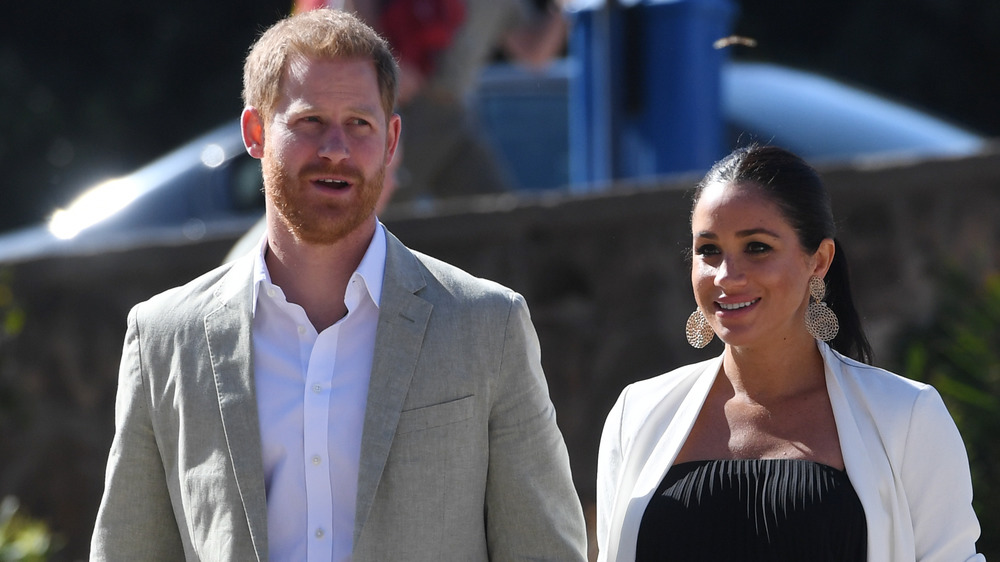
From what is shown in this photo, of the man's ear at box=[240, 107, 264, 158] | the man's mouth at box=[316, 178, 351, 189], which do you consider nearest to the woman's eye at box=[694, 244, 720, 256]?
the man's mouth at box=[316, 178, 351, 189]

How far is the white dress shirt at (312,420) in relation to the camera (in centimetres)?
259

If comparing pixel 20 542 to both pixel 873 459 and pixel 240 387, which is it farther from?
pixel 873 459

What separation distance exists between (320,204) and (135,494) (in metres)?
0.67

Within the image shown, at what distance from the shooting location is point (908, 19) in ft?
39.7

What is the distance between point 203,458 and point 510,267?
9.81 feet

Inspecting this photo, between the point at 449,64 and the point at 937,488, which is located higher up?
the point at 449,64

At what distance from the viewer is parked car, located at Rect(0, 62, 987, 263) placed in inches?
266

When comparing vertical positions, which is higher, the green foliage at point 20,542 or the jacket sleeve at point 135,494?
the jacket sleeve at point 135,494

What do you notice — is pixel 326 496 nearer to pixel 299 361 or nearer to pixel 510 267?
pixel 299 361

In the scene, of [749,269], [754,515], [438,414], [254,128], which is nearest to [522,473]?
[438,414]

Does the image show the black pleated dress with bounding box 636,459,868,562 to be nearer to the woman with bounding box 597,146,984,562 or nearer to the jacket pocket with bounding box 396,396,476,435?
the woman with bounding box 597,146,984,562

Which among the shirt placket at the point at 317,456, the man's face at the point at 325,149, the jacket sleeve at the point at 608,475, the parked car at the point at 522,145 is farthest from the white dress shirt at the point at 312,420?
the parked car at the point at 522,145

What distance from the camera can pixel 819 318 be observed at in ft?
9.84

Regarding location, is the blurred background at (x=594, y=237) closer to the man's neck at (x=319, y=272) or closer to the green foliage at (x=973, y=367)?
the green foliage at (x=973, y=367)
